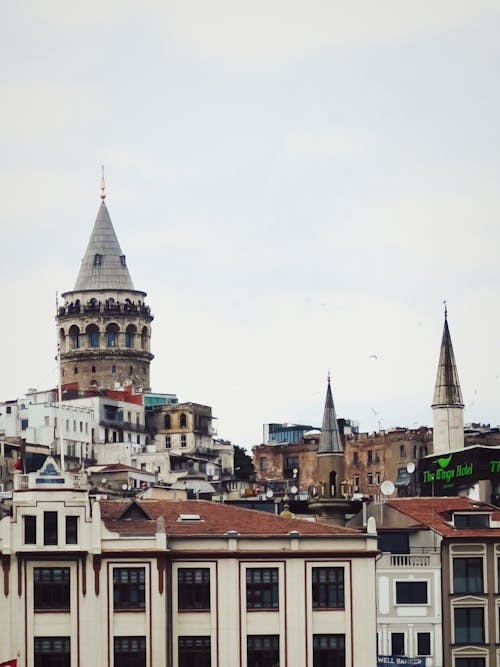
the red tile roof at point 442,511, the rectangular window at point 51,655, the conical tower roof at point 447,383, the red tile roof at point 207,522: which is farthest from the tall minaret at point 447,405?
the rectangular window at point 51,655

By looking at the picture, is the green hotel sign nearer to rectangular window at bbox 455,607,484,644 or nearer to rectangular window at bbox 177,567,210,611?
rectangular window at bbox 455,607,484,644

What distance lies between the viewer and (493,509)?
120 metres

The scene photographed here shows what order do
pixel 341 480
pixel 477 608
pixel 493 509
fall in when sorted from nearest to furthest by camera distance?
pixel 477 608
pixel 493 509
pixel 341 480

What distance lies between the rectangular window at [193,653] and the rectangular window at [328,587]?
5.11 m

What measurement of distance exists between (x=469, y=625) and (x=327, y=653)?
10891 millimetres

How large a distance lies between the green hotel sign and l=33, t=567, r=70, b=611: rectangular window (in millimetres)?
44252

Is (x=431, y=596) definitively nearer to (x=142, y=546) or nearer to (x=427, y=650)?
(x=427, y=650)

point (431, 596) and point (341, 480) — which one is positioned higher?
point (341, 480)

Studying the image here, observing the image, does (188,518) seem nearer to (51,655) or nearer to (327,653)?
(327,653)

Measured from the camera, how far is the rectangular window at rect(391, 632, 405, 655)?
111 metres

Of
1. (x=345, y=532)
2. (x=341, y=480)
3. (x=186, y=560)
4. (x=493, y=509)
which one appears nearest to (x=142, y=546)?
(x=186, y=560)

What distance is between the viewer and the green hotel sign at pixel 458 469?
5566 inches

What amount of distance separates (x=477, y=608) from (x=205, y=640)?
50.1 ft

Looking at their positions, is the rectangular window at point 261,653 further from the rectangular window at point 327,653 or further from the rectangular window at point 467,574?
the rectangular window at point 467,574
